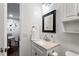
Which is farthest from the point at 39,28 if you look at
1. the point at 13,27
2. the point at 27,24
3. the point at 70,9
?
the point at 70,9

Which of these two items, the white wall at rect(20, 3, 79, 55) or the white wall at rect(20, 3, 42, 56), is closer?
the white wall at rect(20, 3, 79, 55)

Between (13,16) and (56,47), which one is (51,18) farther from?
(13,16)

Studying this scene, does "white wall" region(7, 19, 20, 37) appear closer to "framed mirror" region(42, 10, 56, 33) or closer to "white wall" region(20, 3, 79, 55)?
"white wall" region(20, 3, 79, 55)

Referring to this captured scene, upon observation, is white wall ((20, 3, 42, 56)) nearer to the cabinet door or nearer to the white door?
the cabinet door

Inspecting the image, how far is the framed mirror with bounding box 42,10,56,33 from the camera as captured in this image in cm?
149

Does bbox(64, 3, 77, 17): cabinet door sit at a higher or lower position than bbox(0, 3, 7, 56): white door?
higher

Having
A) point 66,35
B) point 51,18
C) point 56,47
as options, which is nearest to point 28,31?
point 51,18

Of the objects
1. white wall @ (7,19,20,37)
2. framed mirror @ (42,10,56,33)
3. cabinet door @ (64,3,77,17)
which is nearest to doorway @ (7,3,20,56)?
white wall @ (7,19,20,37)

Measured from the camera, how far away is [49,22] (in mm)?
1582

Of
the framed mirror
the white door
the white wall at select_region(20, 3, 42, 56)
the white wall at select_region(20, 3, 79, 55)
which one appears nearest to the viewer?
the white door

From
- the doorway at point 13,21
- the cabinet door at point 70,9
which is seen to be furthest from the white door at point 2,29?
the cabinet door at point 70,9

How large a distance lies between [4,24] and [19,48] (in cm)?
97

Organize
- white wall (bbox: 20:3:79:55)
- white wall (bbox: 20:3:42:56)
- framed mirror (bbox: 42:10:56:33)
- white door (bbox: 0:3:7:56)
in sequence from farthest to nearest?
white wall (bbox: 20:3:42:56), framed mirror (bbox: 42:10:56:33), white wall (bbox: 20:3:79:55), white door (bbox: 0:3:7:56)

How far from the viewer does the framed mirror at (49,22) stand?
4.89 feet
